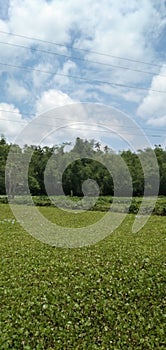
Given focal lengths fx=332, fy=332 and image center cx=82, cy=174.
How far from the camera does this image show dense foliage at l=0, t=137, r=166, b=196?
31250mm

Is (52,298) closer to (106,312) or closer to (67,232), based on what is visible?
(106,312)

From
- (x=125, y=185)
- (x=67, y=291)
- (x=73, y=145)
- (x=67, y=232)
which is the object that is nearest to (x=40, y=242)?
(x=67, y=232)

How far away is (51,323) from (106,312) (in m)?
0.84

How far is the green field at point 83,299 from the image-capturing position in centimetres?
443

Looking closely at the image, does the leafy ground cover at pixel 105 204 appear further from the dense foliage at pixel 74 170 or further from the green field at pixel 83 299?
the green field at pixel 83 299

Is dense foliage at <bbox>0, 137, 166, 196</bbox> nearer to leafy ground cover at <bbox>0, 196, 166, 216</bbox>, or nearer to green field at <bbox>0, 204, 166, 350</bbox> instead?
leafy ground cover at <bbox>0, 196, 166, 216</bbox>

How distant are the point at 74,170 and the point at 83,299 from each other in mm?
30140

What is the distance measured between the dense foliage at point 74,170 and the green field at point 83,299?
22.4m

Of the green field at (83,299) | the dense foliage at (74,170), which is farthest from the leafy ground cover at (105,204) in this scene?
the green field at (83,299)

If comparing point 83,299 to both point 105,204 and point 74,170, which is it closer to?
point 105,204

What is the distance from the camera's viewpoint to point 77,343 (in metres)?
4.35

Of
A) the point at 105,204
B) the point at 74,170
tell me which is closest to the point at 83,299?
the point at 105,204

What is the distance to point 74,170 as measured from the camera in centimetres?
3525

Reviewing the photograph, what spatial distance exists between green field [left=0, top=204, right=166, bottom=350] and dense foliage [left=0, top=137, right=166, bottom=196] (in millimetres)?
22361
